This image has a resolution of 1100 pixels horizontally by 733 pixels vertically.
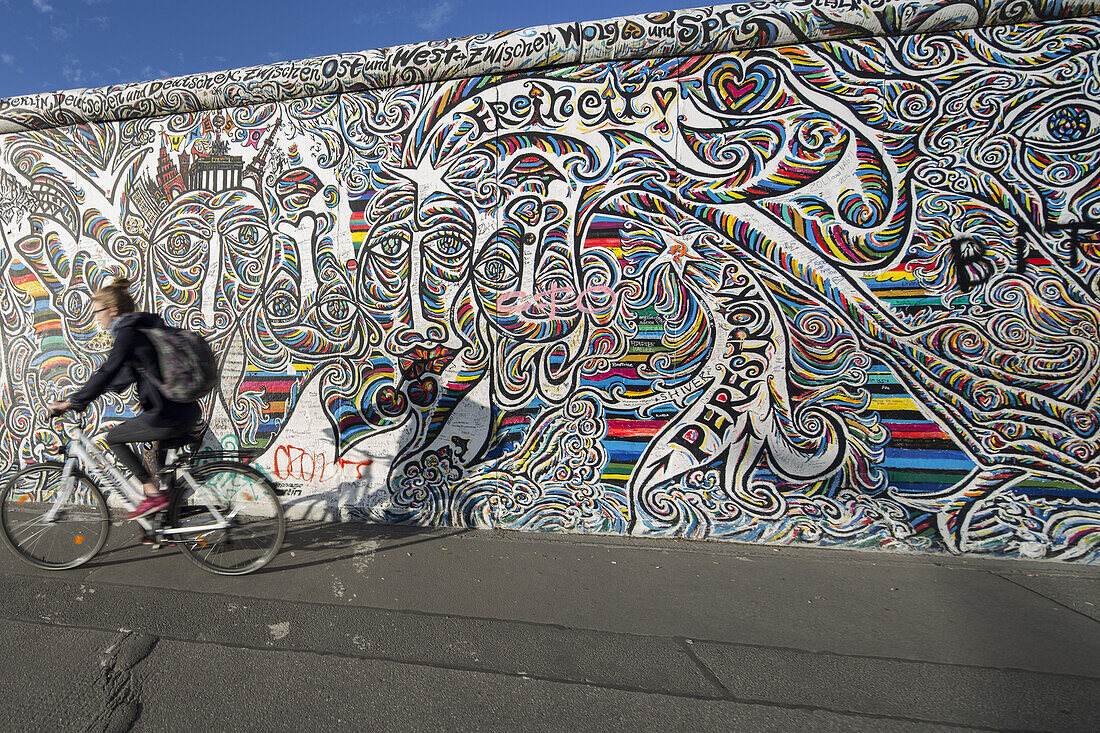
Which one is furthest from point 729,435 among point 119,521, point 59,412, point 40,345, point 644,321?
point 40,345

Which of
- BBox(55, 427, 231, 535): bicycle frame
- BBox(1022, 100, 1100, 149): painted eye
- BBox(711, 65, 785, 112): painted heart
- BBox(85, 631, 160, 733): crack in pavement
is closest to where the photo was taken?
BBox(85, 631, 160, 733): crack in pavement

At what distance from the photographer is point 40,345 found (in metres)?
4.53

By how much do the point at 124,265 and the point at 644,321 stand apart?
13.5ft

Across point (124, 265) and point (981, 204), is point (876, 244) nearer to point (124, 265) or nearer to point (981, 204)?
point (981, 204)

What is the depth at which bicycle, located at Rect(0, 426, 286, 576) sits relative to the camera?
324cm

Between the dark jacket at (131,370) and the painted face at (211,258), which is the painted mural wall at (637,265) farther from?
the dark jacket at (131,370)

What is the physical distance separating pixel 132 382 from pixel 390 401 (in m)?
1.54

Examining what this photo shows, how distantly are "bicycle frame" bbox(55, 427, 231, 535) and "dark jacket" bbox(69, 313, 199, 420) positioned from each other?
0.30 metres

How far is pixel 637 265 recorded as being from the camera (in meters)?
3.83

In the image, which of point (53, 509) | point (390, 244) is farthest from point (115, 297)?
point (390, 244)

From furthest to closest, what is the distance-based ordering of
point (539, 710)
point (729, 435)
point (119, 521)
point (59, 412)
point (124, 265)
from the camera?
point (124, 265), point (119, 521), point (729, 435), point (59, 412), point (539, 710)

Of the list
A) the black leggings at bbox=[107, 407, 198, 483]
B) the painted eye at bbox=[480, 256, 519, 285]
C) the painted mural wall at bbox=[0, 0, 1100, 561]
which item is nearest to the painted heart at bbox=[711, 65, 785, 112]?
the painted mural wall at bbox=[0, 0, 1100, 561]

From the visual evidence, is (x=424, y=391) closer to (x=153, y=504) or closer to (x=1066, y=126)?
(x=153, y=504)

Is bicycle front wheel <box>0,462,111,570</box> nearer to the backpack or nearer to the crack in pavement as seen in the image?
the backpack
